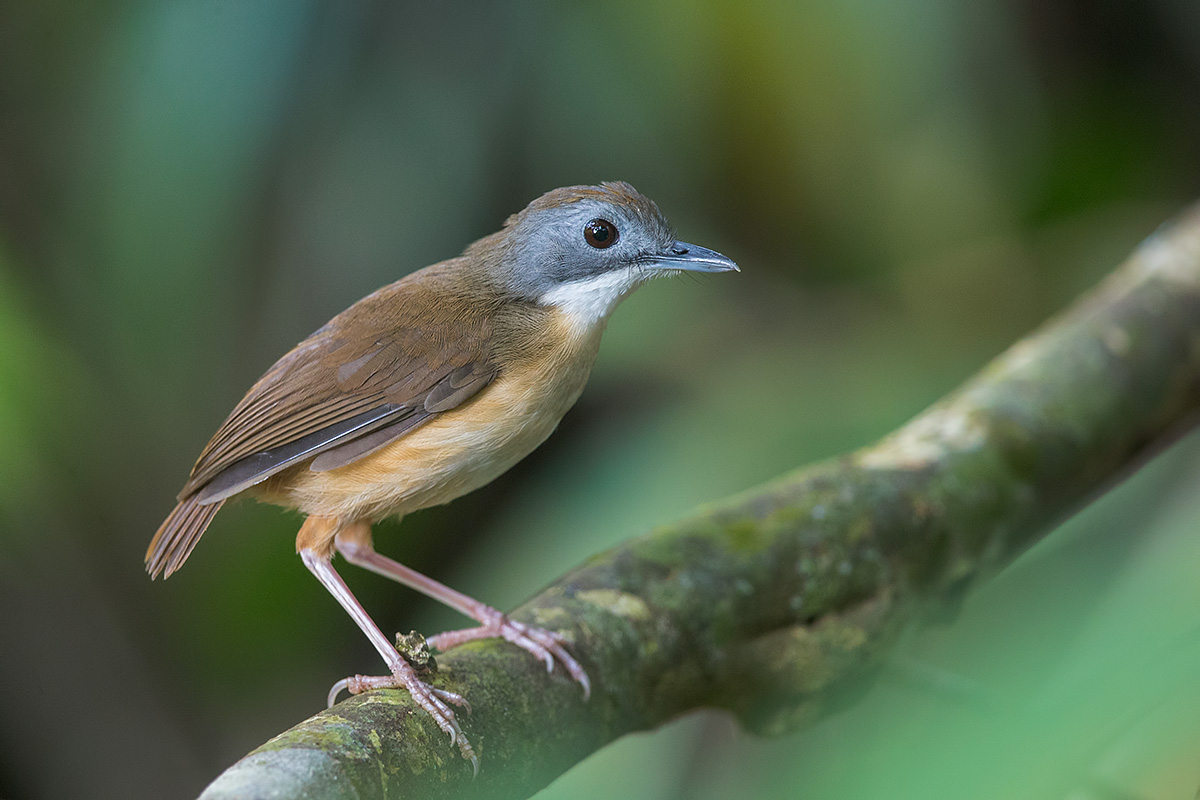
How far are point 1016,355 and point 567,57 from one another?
84.9 inches

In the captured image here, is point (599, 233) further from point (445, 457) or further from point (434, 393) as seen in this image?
point (445, 457)

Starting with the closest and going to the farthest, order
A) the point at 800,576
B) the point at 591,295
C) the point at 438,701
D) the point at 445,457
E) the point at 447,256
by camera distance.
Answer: the point at 438,701 < the point at 445,457 < the point at 591,295 < the point at 800,576 < the point at 447,256

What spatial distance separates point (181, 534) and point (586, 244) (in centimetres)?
128

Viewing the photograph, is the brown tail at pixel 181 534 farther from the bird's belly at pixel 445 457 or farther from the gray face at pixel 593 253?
the gray face at pixel 593 253

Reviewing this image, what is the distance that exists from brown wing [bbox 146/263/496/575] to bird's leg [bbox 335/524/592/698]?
325 mm

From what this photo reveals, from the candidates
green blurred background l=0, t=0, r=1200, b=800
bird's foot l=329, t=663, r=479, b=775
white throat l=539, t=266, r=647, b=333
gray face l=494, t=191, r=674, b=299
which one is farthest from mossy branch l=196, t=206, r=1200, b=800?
gray face l=494, t=191, r=674, b=299

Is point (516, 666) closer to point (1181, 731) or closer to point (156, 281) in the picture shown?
point (1181, 731)

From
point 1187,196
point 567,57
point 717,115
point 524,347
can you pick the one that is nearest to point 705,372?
point 717,115

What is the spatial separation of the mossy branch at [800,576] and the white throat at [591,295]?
28.1 inches

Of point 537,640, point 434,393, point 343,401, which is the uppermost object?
point 343,401

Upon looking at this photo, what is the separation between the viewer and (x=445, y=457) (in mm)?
2463

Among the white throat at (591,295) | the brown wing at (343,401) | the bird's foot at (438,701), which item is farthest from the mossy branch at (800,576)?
the white throat at (591,295)

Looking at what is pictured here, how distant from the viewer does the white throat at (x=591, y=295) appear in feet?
9.02

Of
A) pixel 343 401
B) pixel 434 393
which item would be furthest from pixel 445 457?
pixel 343 401
